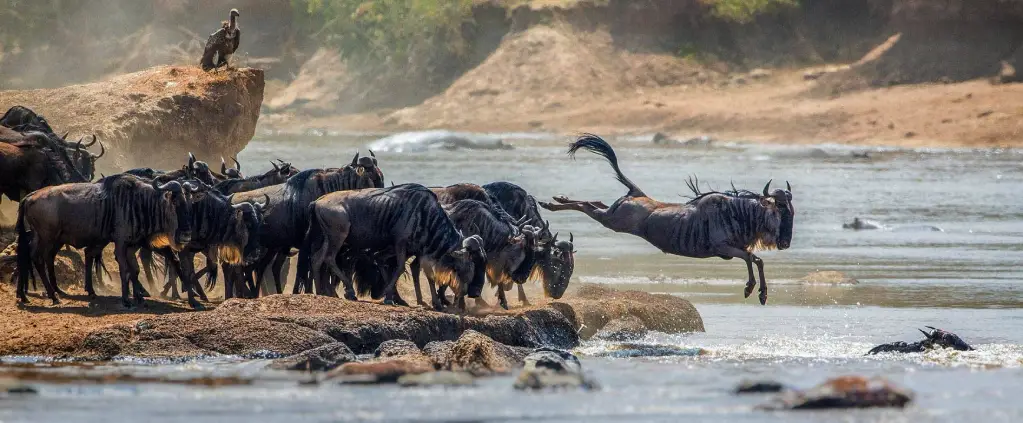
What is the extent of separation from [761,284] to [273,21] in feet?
230

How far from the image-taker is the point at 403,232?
48.2 feet

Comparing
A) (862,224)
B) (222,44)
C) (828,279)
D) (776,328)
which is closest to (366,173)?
(776,328)

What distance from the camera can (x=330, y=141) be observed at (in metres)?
58.8

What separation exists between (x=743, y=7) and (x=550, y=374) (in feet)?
193

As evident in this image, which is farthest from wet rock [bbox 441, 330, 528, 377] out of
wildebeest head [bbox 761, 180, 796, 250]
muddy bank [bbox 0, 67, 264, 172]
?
muddy bank [bbox 0, 67, 264, 172]

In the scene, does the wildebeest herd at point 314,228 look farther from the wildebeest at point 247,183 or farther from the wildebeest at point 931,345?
the wildebeest at point 931,345

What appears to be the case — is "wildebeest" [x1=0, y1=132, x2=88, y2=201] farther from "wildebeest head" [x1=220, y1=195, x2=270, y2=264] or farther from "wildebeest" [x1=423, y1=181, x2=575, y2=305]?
"wildebeest" [x1=423, y1=181, x2=575, y2=305]

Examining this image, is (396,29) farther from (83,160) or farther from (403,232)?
(403,232)

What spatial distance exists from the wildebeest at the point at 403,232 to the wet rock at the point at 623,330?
1.25m

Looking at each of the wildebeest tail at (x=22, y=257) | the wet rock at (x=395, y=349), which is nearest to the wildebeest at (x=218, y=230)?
the wildebeest tail at (x=22, y=257)

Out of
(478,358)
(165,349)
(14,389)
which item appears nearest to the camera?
(14,389)

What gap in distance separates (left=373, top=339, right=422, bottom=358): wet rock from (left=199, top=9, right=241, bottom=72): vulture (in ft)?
35.7

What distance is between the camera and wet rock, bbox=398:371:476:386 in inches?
455

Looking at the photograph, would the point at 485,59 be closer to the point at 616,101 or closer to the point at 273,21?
the point at 616,101
